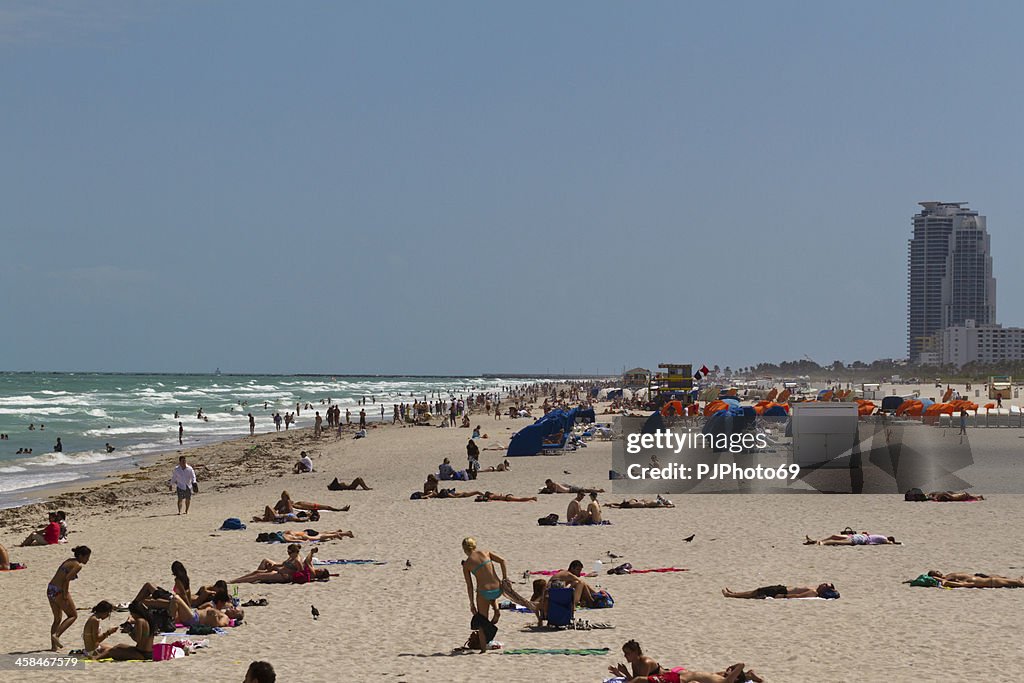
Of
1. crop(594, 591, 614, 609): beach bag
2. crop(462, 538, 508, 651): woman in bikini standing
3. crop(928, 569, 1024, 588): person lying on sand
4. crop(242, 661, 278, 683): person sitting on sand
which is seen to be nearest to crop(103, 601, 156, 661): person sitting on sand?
crop(462, 538, 508, 651): woman in bikini standing

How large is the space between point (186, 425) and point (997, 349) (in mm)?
162321

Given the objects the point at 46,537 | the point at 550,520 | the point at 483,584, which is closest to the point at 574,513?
the point at 550,520

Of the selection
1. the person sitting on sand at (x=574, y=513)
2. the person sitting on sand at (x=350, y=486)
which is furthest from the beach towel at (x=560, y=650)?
the person sitting on sand at (x=350, y=486)

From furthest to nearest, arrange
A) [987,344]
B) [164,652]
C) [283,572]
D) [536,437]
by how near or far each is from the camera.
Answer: [987,344]
[536,437]
[283,572]
[164,652]

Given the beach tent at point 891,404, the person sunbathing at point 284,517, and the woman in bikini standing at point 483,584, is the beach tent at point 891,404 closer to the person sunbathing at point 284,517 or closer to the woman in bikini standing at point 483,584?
the person sunbathing at point 284,517

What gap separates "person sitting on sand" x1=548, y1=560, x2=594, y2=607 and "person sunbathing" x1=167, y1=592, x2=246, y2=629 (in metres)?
3.28

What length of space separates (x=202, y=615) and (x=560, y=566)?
4.99m

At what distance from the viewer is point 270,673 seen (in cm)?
680

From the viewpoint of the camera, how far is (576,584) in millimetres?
11461

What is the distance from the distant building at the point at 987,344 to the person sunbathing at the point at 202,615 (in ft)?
627

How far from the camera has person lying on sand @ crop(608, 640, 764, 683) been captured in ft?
27.3

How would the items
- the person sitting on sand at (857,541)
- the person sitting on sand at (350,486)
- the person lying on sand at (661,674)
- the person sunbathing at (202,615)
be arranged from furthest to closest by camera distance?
the person sitting on sand at (350,486) → the person sitting on sand at (857,541) → the person sunbathing at (202,615) → the person lying on sand at (661,674)

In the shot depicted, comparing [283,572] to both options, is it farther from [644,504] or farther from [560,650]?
[644,504]

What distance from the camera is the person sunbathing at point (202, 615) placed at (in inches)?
424
